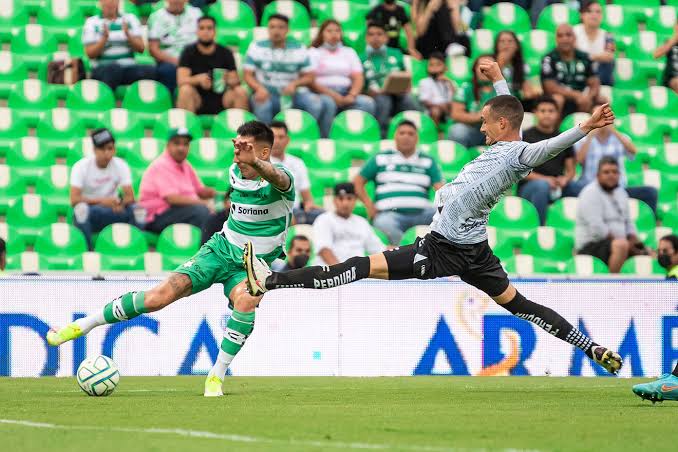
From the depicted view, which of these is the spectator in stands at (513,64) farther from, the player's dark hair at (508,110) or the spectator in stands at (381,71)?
the player's dark hair at (508,110)

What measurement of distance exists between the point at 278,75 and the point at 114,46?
2.18 meters

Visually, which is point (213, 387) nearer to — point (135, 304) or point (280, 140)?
point (135, 304)

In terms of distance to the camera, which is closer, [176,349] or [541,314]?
[541,314]

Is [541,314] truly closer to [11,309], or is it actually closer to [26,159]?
[11,309]

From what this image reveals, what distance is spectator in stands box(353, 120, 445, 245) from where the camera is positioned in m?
15.3

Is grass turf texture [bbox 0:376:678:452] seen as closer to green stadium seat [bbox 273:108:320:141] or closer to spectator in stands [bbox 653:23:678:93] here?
green stadium seat [bbox 273:108:320:141]

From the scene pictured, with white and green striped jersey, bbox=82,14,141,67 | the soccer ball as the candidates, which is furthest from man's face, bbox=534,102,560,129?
the soccer ball

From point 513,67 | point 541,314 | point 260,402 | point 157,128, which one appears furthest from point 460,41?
point 260,402

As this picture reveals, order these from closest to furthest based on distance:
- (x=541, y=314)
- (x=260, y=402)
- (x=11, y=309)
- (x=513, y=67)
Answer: (x=260, y=402)
(x=541, y=314)
(x=11, y=309)
(x=513, y=67)

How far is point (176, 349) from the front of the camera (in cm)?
1309

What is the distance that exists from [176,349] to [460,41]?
7.37 m

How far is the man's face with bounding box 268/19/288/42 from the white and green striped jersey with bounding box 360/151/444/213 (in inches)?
89.0

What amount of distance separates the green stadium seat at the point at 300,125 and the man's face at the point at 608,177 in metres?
3.77

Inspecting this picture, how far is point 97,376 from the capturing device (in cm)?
956
